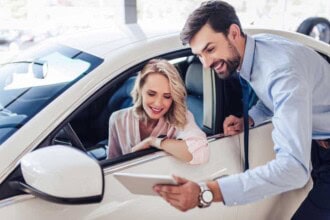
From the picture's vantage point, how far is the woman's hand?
1.54 m

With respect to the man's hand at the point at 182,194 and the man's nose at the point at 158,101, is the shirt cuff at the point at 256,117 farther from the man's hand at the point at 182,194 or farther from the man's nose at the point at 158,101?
the man's hand at the point at 182,194

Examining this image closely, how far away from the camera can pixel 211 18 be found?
1.52m

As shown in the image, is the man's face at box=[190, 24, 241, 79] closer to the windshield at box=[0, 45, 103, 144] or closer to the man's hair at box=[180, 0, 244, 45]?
the man's hair at box=[180, 0, 244, 45]

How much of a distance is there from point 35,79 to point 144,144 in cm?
46

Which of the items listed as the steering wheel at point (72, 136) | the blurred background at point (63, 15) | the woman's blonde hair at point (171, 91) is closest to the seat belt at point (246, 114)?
A: the woman's blonde hair at point (171, 91)

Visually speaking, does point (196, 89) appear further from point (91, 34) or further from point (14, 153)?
point (14, 153)

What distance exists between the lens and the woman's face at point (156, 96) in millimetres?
1565

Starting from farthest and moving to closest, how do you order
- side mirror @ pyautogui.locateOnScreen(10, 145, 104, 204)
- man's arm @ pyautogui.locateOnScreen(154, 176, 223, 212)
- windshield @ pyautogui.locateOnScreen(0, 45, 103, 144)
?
windshield @ pyautogui.locateOnScreen(0, 45, 103, 144) < man's arm @ pyautogui.locateOnScreen(154, 176, 223, 212) < side mirror @ pyautogui.locateOnScreen(10, 145, 104, 204)

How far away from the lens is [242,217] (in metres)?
1.79

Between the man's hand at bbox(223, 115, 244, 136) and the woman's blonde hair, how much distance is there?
0.64 ft

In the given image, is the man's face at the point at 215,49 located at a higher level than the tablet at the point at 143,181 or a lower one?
higher

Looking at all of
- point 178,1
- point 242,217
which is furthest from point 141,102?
point 178,1

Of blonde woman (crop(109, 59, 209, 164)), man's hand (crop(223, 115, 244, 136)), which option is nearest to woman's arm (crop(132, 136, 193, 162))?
blonde woman (crop(109, 59, 209, 164))

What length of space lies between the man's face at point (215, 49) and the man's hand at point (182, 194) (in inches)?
18.6
